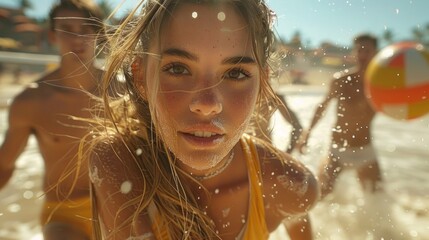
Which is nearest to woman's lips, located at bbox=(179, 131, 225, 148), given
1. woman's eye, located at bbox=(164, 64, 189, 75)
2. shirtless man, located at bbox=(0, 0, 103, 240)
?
woman's eye, located at bbox=(164, 64, 189, 75)

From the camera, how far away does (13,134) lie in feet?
12.7

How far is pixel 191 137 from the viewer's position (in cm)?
183

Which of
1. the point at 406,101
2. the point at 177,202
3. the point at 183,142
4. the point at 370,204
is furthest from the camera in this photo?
the point at 370,204

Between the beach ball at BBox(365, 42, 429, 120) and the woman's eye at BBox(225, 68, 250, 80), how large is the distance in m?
3.25

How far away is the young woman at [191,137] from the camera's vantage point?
71.8 inches

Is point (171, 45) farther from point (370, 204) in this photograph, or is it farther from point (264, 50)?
point (370, 204)

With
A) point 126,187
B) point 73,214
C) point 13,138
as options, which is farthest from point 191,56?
point 13,138

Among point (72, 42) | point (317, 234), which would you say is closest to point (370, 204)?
point (317, 234)

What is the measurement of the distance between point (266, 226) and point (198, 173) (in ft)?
1.46

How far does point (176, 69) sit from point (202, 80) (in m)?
0.13

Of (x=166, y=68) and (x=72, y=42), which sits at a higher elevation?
(x=72, y=42)

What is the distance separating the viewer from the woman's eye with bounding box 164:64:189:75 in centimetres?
184

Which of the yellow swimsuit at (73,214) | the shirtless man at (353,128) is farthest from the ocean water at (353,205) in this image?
the yellow swimsuit at (73,214)

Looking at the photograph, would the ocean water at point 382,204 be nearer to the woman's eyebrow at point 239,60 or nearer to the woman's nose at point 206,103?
the woman's eyebrow at point 239,60
